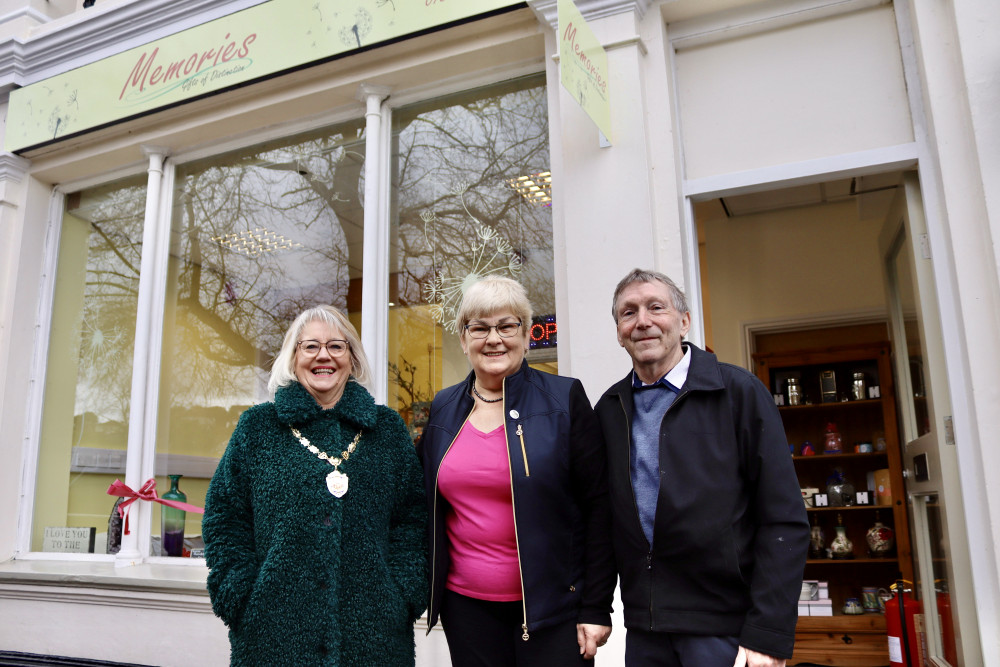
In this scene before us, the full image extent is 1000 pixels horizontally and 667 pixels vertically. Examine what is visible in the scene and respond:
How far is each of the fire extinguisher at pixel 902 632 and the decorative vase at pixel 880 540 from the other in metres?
1.48

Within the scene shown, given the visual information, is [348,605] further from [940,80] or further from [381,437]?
[940,80]

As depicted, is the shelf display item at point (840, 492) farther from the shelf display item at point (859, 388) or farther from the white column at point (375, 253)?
the white column at point (375, 253)

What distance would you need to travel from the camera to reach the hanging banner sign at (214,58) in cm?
385

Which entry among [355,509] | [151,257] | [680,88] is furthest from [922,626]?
[151,257]

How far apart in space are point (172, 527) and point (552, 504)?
10.5 ft

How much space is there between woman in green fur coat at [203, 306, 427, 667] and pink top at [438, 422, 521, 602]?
5.4 inches

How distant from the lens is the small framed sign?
4.61m

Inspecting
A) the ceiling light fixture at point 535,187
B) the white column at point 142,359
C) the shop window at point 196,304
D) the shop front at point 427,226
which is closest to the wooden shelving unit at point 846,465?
the shop front at point 427,226

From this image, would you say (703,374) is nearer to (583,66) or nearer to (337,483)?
(337,483)

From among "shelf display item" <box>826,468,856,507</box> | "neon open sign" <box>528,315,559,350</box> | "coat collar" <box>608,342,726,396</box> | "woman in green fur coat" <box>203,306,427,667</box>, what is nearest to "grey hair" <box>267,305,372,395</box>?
"woman in green fur coat" <box>203,306,427,667</box>

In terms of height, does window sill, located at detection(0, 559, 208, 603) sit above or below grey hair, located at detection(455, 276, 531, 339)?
below

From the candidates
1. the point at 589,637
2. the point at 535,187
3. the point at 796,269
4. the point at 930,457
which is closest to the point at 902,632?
the point at 930,457

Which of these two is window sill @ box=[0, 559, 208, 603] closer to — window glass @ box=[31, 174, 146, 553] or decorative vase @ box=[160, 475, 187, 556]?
decorative vase @ box=[160, 475, 187, 556]

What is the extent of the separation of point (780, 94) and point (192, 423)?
12.4 feet
